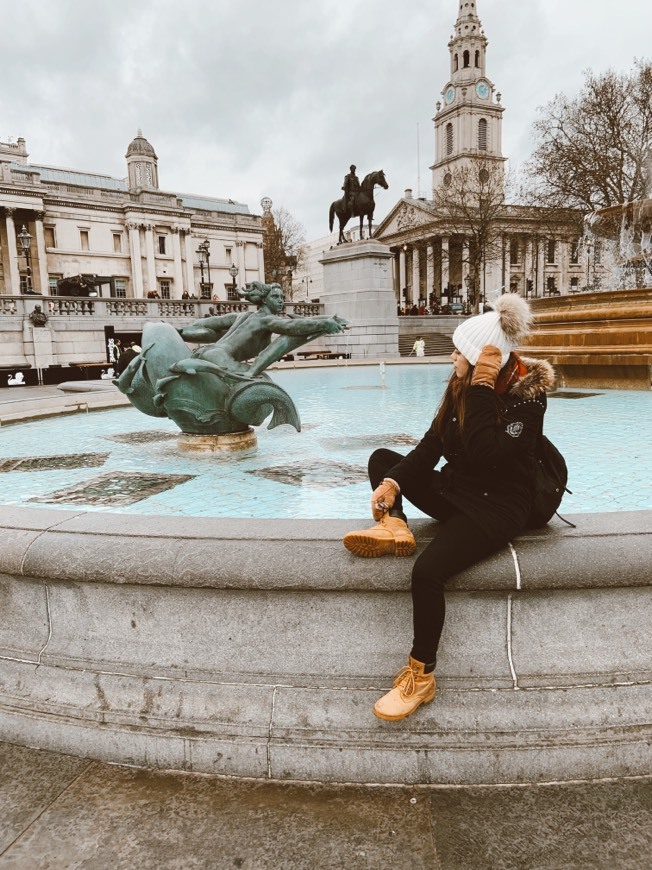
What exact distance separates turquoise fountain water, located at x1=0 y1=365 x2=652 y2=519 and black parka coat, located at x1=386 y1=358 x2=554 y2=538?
5.44ft

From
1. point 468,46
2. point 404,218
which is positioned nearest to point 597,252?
point 404,218

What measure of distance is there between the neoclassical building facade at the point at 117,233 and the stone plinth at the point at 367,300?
2848 cm

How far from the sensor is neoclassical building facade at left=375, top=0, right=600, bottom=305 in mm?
72125

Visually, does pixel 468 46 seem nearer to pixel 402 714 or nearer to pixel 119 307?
pixel 119 307

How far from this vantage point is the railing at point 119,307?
27.1 meters

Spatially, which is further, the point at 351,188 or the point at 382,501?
the point at 351,188

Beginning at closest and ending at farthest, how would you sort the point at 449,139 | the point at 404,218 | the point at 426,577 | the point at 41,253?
the point at 426,577, the point at 41,253, the point at 404,218, the point at 449,139

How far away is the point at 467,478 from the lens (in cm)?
270

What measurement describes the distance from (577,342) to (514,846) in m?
10.8

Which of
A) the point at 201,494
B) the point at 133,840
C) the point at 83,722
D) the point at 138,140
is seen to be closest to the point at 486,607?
the point at 133,840

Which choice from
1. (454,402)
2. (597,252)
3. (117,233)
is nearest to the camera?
(454,402)

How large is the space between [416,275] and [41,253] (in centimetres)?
4376

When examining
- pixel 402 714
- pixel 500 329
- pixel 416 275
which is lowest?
pixel 402 714

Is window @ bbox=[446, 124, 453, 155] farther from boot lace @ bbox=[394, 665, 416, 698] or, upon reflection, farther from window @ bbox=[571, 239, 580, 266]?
boot lace @ bbox=[394, 665, 416, 698]
